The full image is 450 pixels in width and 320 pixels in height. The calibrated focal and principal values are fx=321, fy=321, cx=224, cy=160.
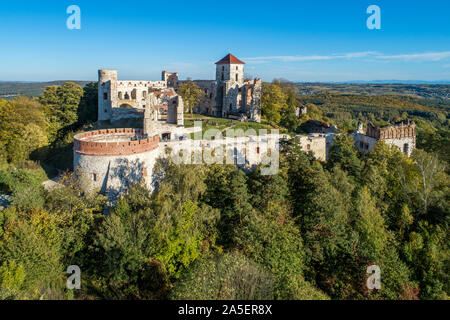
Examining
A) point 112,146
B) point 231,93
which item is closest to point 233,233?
point 112,146

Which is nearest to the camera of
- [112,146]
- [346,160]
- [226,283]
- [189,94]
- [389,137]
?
[226,283]

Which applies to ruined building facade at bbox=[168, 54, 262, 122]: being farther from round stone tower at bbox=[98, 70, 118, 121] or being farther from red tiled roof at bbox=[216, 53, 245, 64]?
round stone tower at bbox=[98, 70, 118, 121]

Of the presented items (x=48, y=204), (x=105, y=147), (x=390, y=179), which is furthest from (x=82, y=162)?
(x=390, y=179)

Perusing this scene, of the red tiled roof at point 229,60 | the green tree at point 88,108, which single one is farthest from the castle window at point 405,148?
the green tree at point 88,108

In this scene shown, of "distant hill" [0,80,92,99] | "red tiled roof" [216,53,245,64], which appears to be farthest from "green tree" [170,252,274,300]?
"distant hill" [0,80,92,99]

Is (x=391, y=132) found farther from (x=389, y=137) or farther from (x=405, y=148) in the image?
(x=405, y=148)

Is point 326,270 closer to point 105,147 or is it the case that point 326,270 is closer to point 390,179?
point 390,179

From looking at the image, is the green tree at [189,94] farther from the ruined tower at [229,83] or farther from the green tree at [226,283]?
the green tree at [226,283]

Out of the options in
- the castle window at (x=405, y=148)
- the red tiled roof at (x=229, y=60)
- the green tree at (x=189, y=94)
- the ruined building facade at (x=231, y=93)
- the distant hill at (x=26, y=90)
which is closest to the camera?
the castle window at (x=405, y=148)
